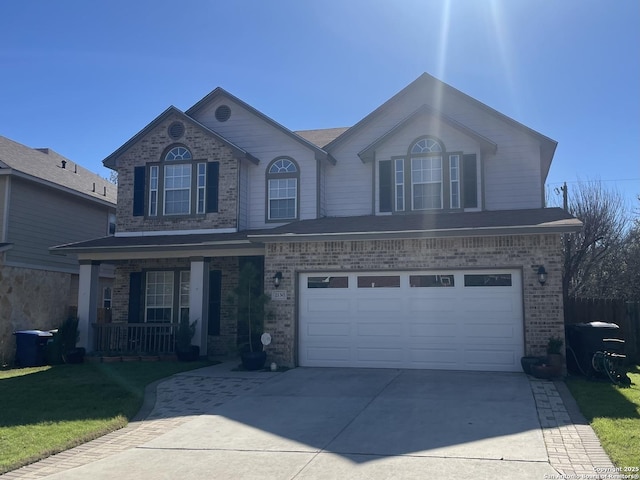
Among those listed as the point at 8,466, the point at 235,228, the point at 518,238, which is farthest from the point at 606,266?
the point at 8,466

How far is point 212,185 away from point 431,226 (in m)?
7.10

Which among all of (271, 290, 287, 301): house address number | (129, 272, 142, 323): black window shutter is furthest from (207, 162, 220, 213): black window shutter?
(271, 290, 287, 301): house address number

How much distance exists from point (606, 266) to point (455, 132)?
13.3m

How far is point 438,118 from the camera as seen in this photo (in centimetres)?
1647

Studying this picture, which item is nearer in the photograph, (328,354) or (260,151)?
(328,354)

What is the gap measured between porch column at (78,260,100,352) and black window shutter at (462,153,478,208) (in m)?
10.8

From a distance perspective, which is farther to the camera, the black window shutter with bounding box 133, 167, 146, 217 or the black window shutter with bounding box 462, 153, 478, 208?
the black window shutter with bounding box 133, 167, 146, 217

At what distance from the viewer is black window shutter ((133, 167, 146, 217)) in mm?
18078

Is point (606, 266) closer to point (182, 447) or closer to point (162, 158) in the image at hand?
point (162, 158)

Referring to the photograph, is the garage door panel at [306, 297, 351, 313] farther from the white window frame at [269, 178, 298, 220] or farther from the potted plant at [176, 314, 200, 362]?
the white window frame at [269, 178, 298, 220]

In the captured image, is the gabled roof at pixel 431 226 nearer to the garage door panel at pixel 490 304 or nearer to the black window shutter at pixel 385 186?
the black window shutter at pixel 385 186

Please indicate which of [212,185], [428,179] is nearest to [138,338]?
[212,185]

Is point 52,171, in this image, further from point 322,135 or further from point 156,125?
point 322,135

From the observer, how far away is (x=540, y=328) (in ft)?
41.5
